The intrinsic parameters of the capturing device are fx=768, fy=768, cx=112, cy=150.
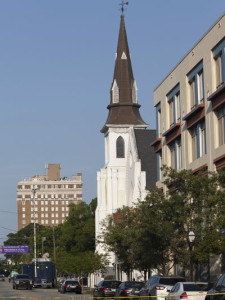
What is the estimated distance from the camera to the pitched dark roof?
283 feet

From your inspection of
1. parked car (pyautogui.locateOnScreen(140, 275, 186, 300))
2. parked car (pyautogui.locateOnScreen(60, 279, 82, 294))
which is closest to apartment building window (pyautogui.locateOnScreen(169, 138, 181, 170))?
parked car (pyautogui.locateOnScreen(140, 275, 186, 300))

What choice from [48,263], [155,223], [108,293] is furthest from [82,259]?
[155,223]

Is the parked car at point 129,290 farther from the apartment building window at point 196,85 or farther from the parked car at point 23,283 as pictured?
the parked car at point 23,283

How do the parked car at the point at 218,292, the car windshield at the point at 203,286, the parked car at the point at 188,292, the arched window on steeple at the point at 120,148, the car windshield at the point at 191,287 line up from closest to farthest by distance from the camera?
the parked car at the point at 218,292 → the parked car at the point at 188,292 → the car windshield at the point at 191,287 → the car windshield at the point at 203,286 → the arched window on steeple at the point at 120,148

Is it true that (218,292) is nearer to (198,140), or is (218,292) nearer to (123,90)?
(198,140)

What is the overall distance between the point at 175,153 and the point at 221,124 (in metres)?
10.9

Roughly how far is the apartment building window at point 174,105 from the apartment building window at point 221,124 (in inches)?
347

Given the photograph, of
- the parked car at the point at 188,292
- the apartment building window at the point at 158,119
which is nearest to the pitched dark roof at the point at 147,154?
the apartment building window at the point at 158,119

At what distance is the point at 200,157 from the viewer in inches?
1866

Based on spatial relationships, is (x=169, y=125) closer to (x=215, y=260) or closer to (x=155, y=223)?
(x=215, y=260)

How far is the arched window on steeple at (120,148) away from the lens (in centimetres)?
10238

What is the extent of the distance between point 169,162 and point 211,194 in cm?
1877

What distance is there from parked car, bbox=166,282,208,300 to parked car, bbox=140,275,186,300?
2.72 m

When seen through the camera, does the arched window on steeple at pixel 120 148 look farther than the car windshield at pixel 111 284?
Yes
